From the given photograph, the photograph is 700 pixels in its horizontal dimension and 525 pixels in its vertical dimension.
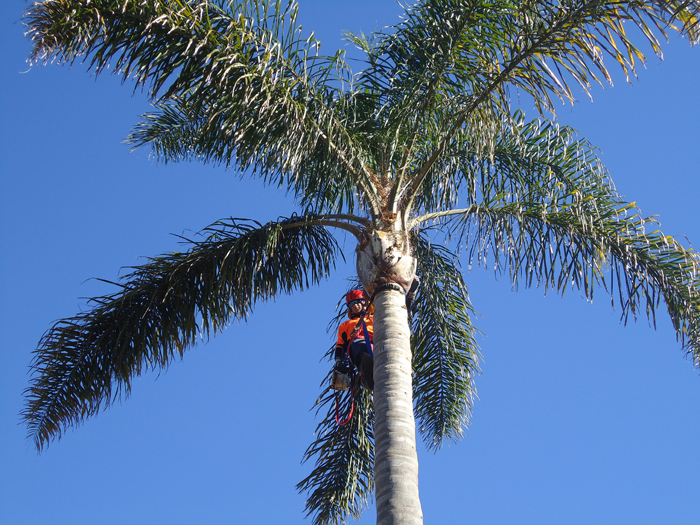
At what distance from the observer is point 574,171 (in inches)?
316

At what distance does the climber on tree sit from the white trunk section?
25.7 inches

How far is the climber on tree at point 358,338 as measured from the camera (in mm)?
7527

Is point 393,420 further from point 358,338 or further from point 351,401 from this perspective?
point 351,401

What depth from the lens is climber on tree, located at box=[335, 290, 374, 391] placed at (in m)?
7.53

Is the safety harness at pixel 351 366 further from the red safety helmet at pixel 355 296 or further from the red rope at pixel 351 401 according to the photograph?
the red safety helmet at pixel 355 296

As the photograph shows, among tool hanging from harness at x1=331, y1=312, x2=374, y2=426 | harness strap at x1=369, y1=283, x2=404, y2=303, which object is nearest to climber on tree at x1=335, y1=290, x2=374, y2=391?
tool hanging from harness at x1=331, y1=312, x2=374, y2=426

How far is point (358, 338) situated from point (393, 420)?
168cm

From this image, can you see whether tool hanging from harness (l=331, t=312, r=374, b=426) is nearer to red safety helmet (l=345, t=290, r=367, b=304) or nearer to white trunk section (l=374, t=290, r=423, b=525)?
Answer: red safety helmet (l=345, t=290, r=367, b=304)

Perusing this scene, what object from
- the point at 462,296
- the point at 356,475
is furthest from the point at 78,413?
the point at 462,296

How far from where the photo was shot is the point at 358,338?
783 centimetres

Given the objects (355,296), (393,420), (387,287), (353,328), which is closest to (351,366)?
(353,328)

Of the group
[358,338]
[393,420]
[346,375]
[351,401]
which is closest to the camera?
[393,420]

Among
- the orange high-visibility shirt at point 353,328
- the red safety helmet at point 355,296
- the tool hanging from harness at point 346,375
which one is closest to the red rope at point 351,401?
the tool hanging from harness at point 346,375

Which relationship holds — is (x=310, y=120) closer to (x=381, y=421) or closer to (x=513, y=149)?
(x=513, y=149)
